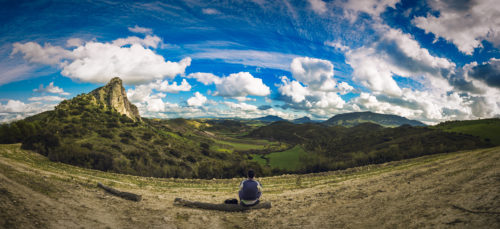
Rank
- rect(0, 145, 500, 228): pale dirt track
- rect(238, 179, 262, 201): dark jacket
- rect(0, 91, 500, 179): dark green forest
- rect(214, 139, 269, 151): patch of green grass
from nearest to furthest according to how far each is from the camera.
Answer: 1. rect(0, 145, 500, 228): pale dirt track
2. rect(238, 179, 262, 201): dark jacket
3. rect(0, 91, 500, 179): dark green forest
4. rect(214, 139, 269, 151): patch of green grass

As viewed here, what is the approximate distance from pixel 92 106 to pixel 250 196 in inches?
3689

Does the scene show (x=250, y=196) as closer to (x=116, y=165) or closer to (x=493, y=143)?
(x=116, y=165)

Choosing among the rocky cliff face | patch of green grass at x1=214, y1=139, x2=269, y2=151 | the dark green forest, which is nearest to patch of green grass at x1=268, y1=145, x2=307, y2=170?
the dark green forest

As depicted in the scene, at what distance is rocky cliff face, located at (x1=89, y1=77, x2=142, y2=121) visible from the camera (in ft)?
321

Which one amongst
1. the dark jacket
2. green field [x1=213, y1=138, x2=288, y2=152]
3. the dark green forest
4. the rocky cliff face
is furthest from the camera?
green field [x1=213, y1=138, x2=288, y2=152]

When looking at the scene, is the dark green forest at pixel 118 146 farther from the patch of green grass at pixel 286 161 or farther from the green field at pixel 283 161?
the green field at pixel 283 161

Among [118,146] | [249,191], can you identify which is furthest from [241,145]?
[249,191]

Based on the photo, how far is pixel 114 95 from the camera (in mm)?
103812

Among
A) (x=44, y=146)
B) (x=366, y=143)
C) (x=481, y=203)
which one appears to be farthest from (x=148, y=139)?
(x=366, y=143)

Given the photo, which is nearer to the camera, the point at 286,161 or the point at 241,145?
the point at 286,161

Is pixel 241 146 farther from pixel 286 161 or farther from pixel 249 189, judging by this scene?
pixel 249 189

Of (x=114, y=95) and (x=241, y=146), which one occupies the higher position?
(x=114, y=95)

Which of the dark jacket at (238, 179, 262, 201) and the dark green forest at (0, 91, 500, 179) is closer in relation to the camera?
the dark jacket at (238, 179, 262, 201)

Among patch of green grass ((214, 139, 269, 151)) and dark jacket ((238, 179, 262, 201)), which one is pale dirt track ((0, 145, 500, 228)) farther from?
patch of green grass ((214, 139, 269, 151))
